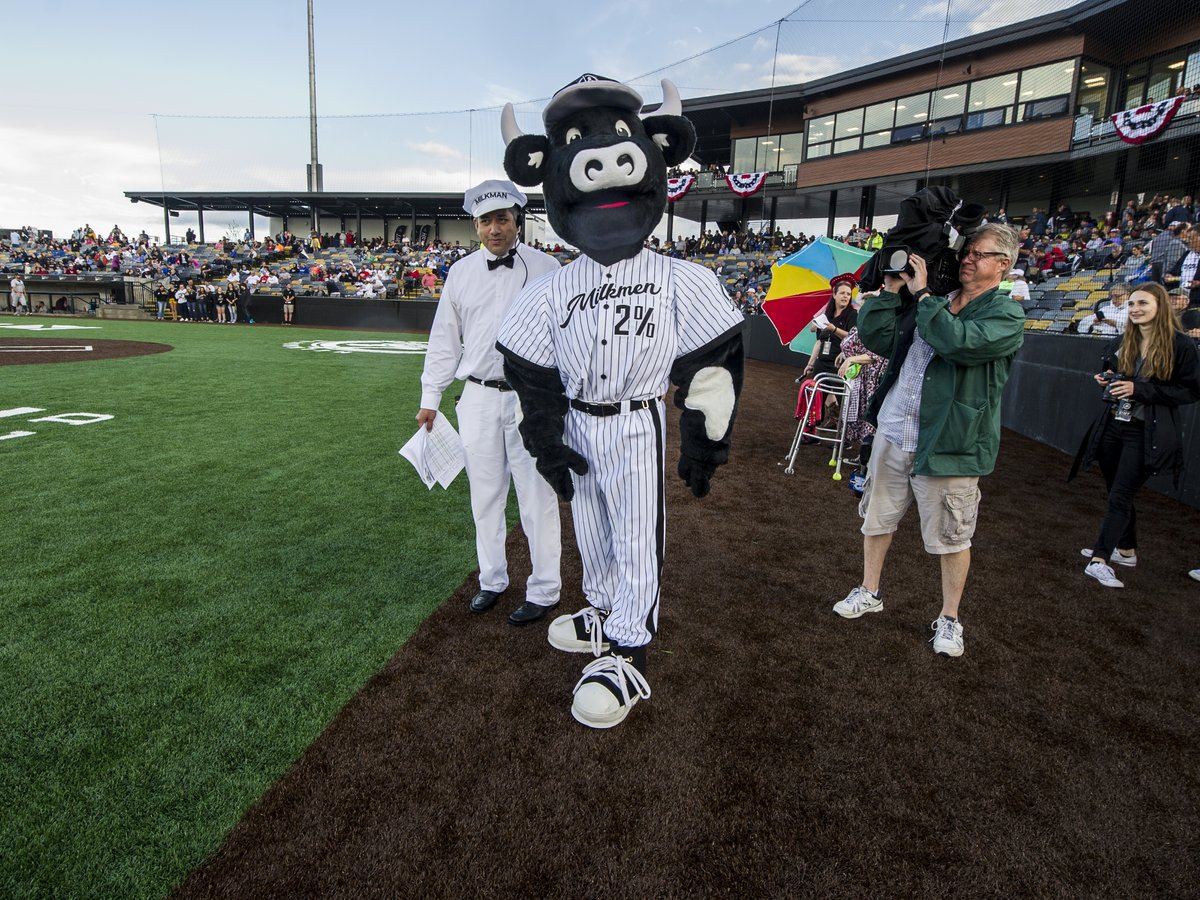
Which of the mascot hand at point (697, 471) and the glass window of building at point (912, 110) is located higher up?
the glass window of building at point (912, 110)

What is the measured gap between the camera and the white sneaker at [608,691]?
8.16 ft

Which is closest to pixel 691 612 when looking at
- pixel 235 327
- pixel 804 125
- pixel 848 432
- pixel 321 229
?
pixel 848 432

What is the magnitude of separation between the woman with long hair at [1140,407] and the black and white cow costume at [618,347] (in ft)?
10.1

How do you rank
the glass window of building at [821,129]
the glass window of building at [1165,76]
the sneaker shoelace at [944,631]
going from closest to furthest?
the sneaker shoelace at [944,631] < the glass window of building at [1165,76] < the glass window of building at [821,129]

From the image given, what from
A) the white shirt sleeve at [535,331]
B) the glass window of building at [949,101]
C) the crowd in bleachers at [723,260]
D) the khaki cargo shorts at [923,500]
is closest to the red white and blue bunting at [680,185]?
the crowd in bleachers at [723,260]

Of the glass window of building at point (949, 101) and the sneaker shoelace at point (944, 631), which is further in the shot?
the glass window of building at point (949, 101)

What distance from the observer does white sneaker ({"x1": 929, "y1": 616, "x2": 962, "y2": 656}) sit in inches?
124

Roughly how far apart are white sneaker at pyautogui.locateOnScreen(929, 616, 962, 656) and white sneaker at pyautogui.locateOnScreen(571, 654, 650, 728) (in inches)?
59.1

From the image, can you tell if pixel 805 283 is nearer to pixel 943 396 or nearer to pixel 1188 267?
pixel 943 396

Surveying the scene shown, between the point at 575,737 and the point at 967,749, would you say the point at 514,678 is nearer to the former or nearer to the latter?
the point at 575,737

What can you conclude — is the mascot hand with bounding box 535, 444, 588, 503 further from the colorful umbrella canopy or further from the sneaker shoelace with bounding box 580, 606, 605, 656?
the colorful umbrella canopy

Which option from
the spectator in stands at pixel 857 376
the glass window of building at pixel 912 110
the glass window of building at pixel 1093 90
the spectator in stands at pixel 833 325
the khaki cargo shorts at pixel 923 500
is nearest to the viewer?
the khaki cargo shorts at pixel 923 500

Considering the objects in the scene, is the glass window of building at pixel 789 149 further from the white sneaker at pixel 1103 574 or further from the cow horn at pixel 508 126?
the cow horn at pixel 508 126

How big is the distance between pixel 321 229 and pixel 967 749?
170ft
